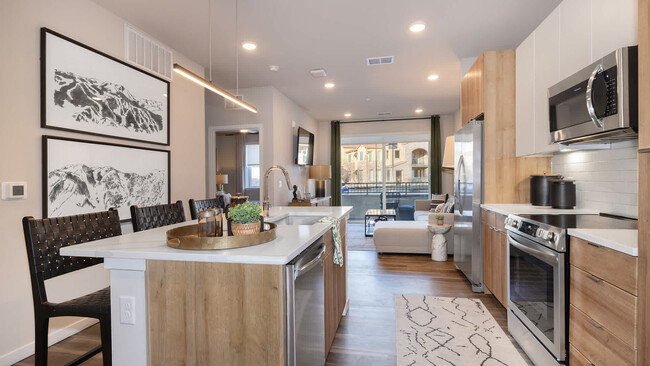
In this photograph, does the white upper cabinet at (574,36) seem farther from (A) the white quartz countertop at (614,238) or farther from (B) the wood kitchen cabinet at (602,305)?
(B) the wood kitchen cabinet at (602,305)

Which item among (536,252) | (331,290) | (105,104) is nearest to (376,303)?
(331,290)

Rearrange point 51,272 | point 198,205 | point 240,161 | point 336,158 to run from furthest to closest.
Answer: point 336,158
point 240,161
point 198,205
point 51,272

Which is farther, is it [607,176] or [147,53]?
[147,53]

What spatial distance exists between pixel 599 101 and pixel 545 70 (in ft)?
3.01

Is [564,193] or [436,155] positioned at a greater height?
[436,155]

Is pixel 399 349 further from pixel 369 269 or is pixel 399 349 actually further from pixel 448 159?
pixel 448 159

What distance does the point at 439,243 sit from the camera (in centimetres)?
476

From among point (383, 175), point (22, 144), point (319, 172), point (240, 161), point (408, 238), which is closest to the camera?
point (22, 144)

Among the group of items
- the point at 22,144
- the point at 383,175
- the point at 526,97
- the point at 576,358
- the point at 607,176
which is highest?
the point at 526,97

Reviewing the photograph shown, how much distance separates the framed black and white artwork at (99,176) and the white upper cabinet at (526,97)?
366cm

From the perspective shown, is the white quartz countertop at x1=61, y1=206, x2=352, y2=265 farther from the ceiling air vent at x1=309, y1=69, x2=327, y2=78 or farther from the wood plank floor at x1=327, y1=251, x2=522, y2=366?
the ceiling air vent at x1=309, y1=69, x2=327, y2=78

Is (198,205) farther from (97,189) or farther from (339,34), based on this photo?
(339,34)

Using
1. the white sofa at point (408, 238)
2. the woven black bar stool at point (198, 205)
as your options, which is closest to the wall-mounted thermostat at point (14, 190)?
the woven black bar stool at point (198, 205)

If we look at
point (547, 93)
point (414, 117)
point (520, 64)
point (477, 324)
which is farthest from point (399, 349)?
point (414, 117)
